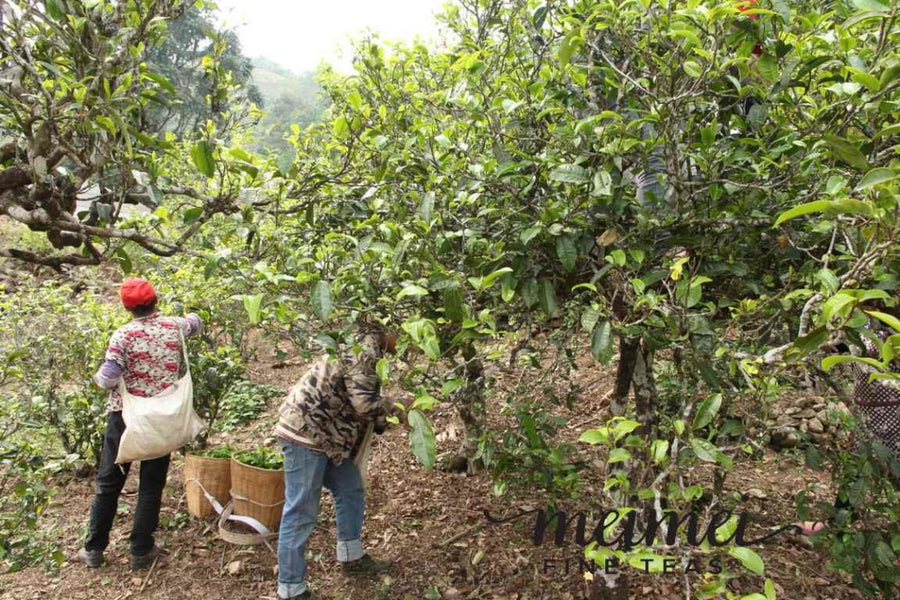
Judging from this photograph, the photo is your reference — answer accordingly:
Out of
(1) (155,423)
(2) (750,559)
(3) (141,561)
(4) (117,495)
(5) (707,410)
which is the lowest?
(3) (141,561)

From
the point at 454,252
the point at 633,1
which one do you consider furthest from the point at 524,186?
the point at 633,1

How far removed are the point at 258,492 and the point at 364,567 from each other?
813mm

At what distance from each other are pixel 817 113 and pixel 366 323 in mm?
1484

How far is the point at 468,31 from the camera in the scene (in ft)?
10.3

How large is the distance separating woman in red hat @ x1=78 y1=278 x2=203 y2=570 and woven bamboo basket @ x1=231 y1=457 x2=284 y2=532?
44 centimetres

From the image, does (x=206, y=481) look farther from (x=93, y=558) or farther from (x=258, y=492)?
(x=93, y=558)

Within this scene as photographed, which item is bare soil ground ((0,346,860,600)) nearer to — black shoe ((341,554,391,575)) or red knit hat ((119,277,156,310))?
black shoe ((341,554,391,575))

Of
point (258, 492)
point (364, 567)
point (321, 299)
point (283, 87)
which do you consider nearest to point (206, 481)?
point (258, 492)

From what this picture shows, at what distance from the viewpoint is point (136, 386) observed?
3.20 m

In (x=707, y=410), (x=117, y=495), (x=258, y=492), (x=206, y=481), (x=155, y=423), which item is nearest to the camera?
(x=707, y=410)

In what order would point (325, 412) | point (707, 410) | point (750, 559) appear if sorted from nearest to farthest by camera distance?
point (750, 559), point (707, 410), point (325, 412)

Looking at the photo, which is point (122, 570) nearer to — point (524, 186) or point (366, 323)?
point (366, 323)

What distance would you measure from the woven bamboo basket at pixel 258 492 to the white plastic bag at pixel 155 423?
415 mm

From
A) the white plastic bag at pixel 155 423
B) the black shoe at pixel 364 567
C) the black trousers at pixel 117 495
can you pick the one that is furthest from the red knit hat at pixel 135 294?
the black shoe at pixel 364 567
